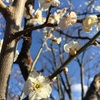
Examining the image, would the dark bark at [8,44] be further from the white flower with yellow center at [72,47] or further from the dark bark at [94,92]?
the dark bark at [94,92]

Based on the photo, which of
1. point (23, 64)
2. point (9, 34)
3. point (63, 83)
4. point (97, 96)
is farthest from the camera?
point (63, 83)

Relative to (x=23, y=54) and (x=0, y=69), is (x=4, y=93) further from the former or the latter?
(x=23, y=54)

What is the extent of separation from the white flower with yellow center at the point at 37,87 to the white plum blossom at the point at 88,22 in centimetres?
26

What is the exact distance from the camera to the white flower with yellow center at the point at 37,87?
2.92ft

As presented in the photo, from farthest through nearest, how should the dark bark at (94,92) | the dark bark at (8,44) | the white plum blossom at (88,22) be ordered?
1. the dark bark at (94,92)
2. the white plum blossom at (88,22)
3. the dark bark at (8,44)

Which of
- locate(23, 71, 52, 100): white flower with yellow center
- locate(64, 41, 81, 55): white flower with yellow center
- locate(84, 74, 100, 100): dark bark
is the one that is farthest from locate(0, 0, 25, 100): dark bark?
locate(84, 74, 100, 100): dark bark

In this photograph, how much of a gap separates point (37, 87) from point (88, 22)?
32 cm

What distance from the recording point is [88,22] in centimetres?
98

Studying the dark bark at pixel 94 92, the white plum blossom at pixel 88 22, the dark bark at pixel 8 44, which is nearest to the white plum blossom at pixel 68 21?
the white plum blossom at pixel 88 22

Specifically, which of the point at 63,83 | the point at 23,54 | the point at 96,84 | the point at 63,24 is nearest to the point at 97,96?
the point at 96,84

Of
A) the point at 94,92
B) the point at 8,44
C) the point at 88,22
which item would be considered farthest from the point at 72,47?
the point at 94,92

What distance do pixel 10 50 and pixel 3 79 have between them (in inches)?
4.8

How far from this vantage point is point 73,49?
2.91ft

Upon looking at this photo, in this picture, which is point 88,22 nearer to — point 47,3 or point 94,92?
point 47,3
